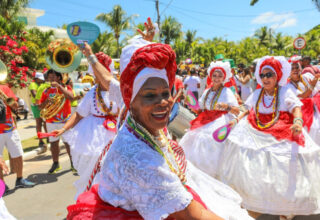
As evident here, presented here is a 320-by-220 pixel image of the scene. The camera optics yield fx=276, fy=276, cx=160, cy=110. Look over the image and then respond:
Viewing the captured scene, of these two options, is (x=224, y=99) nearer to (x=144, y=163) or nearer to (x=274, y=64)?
(x=274, y=64)

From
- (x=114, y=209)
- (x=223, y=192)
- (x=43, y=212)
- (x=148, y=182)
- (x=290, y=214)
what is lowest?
(x=43, y=212)

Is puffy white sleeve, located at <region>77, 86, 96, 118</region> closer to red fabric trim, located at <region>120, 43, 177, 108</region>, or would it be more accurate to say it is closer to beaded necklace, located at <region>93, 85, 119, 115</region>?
beaded necklace, located at <region>93, 85, 119, 115</region>

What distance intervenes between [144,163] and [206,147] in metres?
3.06

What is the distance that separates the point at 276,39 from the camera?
45.6 m

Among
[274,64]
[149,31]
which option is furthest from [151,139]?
[274,64]

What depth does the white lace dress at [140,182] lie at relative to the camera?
1.28m

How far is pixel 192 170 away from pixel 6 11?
23.4 meters

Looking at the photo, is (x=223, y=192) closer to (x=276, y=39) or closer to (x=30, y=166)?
(x=30, y=166)

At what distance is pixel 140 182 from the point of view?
1.29m

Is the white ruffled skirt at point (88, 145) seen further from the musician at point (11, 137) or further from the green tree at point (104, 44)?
the green tree at point (104, 44)

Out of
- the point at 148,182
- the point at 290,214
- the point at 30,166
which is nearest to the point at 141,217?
the point at 148,182

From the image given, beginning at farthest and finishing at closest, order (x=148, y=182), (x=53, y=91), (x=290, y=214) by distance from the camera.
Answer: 1. (x=53, y=91)
2. (x=290, y=214)
3. (x=148, y=182)

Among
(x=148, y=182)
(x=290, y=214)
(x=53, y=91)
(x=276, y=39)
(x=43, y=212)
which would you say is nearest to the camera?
(x=148, y=182)

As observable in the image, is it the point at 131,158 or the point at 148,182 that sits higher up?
the point at 131,158
